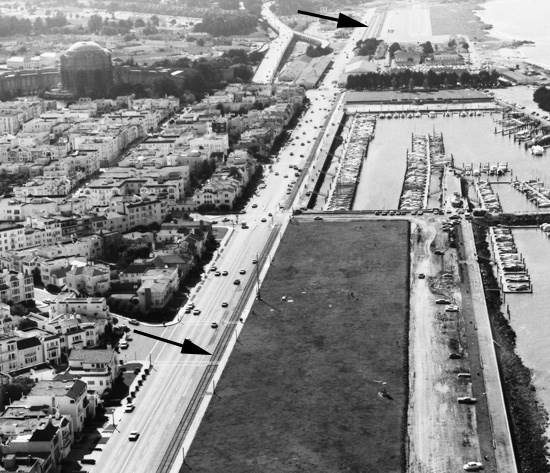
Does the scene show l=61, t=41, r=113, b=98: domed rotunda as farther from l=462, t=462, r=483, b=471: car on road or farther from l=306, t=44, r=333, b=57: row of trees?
l=462, t=462, r=483, b=471: car on road

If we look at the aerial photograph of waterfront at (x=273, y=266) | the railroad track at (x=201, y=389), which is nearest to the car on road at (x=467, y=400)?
the aerial photograph of waterfront at (x=273, y=266)

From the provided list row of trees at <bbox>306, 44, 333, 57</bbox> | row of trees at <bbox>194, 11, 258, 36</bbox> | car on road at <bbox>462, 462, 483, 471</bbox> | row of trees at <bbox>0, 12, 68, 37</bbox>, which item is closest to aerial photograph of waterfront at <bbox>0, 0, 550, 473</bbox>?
car on road at <bbox>462, 462, 483, 471</bbox>

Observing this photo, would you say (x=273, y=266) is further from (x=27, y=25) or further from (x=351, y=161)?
(x=27, y=25)

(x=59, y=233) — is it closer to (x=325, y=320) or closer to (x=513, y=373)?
(x=325, y=320)

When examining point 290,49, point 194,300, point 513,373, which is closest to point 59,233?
point 194,300

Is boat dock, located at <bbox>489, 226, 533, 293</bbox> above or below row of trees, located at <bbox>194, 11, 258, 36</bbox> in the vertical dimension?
above

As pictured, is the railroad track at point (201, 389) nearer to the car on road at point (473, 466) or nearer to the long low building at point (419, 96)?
the car on road at point (473, 466)
